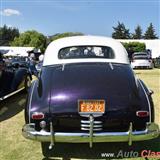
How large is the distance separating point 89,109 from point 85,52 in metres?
2.04

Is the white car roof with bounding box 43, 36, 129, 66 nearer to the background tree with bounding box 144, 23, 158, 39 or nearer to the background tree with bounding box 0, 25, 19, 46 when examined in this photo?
the background tree with bounding box 144, 23, 158, 39

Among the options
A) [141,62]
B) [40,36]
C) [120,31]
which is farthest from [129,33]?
[141,62]

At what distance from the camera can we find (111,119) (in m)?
5.22

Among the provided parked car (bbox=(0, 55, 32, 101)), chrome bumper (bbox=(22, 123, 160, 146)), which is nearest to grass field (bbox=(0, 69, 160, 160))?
chrome bumper (bbox=(22, 123, 160, 146))

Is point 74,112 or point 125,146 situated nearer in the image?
point 74,112

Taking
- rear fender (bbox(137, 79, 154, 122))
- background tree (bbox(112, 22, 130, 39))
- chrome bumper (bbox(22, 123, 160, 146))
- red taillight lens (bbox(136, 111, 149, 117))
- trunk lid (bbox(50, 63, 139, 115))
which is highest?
background tree (bbox(112, 22, 130, 39))

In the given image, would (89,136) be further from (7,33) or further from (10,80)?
(7,33)

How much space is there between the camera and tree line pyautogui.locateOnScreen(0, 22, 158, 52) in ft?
302

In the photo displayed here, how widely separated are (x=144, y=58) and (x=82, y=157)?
2293 cm

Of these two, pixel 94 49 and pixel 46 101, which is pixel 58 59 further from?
pixel 46 101

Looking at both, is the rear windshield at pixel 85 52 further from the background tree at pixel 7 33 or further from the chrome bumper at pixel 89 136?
the background tree at pixel 7 33

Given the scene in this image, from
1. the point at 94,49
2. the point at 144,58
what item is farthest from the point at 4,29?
the point at 94,49

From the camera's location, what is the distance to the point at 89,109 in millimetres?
5207

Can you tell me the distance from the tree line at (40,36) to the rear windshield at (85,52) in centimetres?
7453
